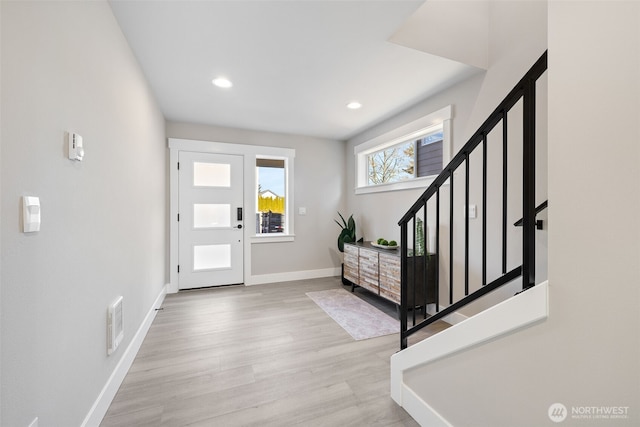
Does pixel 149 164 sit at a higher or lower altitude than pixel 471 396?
higher

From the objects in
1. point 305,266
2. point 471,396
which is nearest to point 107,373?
point 471,396

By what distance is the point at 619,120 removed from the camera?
72 cm

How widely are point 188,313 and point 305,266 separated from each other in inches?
77.9

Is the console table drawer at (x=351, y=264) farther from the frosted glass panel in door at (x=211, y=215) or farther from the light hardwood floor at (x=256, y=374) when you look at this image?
the frosted glass panel in door at (x=211, y=215)

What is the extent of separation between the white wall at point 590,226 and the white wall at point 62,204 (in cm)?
171

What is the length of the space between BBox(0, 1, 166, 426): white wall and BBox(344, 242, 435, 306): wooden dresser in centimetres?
→ 237

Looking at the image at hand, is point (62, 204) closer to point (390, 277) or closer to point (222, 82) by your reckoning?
point (222, 82)

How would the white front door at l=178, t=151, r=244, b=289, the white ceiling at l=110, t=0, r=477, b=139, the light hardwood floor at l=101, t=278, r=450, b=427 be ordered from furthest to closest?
the white front door at l=178, t=151, r=244, b=289 < the white ceiling at l=110, t=0, r=477, b=139 < the light hardwood floor at l=101, t=278, r=450, b=427

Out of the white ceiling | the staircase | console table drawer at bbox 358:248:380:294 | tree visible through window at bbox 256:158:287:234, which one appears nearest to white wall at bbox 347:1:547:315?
the staircase

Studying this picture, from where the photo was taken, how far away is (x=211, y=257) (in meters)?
4.00

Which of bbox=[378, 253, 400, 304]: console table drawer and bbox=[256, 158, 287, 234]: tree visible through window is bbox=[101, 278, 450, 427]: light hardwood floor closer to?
bbox=[378, 253, 400, 304]: console table drawer

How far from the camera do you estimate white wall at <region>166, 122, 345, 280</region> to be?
4238 millimetres

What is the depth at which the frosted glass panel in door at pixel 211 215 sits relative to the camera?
12.9ft

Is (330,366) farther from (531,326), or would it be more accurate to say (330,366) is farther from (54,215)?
(54,215)
